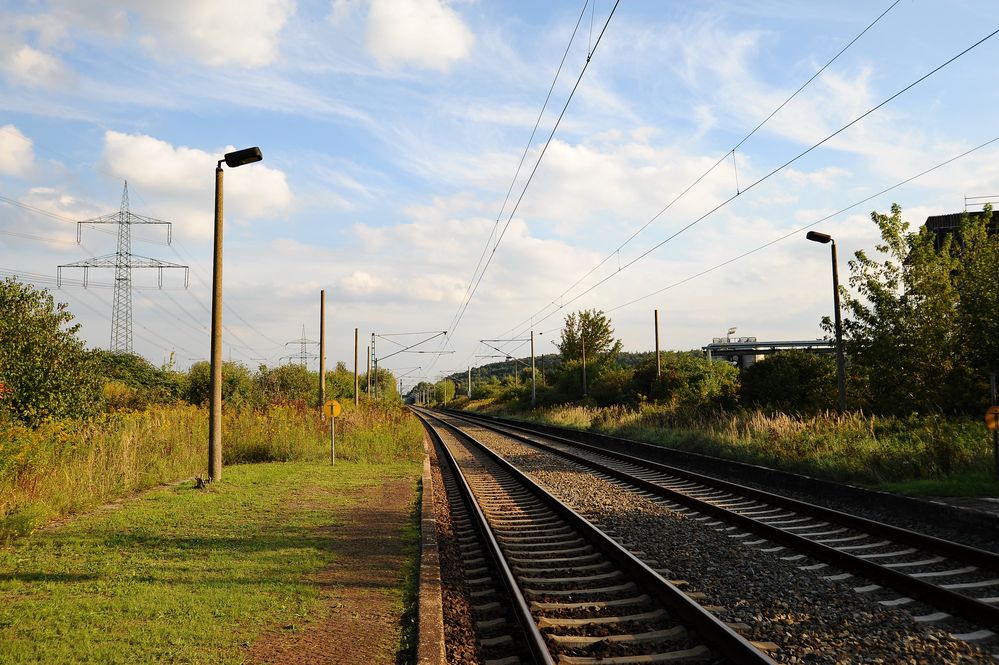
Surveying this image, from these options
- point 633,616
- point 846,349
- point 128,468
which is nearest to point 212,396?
point 128,468

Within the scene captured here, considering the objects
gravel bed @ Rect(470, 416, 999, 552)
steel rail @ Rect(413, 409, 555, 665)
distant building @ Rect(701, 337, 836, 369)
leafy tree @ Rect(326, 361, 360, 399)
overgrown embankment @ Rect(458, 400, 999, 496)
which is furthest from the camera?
distant building @ Rect(701, 337, 836, 369)

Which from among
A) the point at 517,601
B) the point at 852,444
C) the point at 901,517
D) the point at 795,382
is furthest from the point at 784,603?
the point at 795,382

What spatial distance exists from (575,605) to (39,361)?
1327cm

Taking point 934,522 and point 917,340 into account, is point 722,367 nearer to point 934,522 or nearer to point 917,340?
point 917,340

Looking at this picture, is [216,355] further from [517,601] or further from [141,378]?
[141,378]

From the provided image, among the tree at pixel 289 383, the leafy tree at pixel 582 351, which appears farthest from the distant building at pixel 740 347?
the tree at pixel 289 383

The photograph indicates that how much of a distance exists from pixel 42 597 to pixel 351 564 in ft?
9.48

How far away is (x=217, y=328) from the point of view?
46.4ft

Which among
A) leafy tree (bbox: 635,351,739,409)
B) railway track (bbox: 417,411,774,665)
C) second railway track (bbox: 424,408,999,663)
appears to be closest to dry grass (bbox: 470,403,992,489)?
second railway track (bbox: 424,408,999,663)

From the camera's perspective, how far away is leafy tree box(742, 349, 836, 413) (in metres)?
24.2

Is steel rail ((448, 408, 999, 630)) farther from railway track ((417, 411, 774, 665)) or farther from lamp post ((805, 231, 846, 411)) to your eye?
lamp post ((805, 231, 846, 411))

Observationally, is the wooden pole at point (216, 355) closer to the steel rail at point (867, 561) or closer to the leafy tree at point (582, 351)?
the steel rail at point (867, 561)

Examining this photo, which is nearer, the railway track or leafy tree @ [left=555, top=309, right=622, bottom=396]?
the railway track

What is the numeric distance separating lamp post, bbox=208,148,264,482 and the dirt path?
4484 mm
